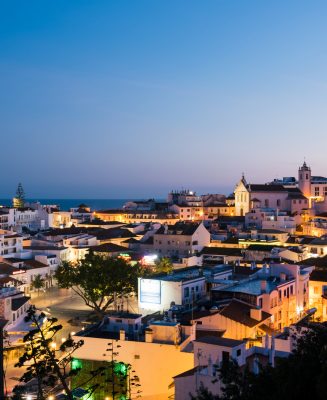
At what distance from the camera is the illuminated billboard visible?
90.6 ft

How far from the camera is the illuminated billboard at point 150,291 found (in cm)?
2762

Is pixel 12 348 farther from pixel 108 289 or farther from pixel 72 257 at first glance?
pixel 72 257

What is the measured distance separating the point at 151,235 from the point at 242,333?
114ft

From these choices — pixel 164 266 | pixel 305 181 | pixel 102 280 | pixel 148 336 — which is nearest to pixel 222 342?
pixel 148 336

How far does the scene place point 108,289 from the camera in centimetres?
3073

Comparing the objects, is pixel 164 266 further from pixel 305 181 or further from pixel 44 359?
pixel 305 181

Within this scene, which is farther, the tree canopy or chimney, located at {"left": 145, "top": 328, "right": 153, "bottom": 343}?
chimney, located at {"left": 145, "top": 328, "right": 153, "bottom": 343}

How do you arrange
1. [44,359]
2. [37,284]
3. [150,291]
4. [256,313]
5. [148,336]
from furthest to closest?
[37,284]
[150,291]
[256,313]
[148,336]
[44,359]

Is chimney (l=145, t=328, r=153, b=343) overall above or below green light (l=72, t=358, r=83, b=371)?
above

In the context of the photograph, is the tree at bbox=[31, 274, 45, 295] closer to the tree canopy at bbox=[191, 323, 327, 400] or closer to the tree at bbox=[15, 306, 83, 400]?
the tree at bbox=[15, 306, 83, 400]

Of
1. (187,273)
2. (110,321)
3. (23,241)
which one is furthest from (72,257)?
(110,321)

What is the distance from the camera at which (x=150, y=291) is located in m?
27.8

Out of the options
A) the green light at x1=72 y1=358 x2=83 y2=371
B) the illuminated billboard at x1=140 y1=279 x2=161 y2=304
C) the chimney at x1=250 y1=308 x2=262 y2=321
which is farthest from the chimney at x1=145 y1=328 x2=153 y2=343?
the illuminated billboard at x1=140 y1=279 x2=161 y2=304

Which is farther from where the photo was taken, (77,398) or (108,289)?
(108,289)
